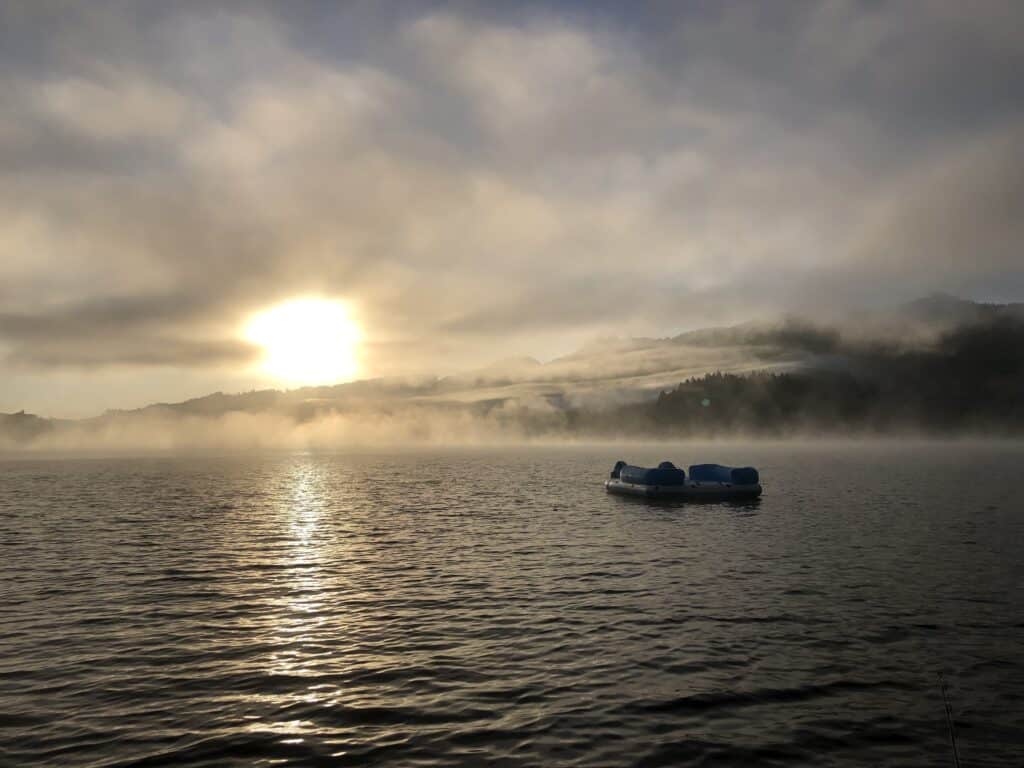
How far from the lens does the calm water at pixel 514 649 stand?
51.2 feet

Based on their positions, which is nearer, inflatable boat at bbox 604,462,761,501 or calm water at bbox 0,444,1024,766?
calm water at bbox 0,444,1024,766

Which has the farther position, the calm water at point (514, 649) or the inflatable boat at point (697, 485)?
the inflatable boat at point (697, 485)

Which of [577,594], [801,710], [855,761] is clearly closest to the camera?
[855,761]

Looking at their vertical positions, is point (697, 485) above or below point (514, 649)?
below

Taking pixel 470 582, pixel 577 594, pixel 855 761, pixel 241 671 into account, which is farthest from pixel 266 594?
pixel 855 761

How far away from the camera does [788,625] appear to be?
83.4ft

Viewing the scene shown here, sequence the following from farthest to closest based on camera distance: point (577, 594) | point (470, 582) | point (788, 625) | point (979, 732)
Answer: point (470, 582) → point (577, 594) → point (788, 625) → point (979, 732)

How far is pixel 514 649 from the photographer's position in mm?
22641

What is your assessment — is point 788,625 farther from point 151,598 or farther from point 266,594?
point 151,598

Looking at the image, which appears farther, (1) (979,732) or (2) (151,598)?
(2) (151,598)

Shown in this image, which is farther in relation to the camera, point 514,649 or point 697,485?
point 697,485

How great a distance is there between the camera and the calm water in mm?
15602

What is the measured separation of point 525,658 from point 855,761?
1006cm

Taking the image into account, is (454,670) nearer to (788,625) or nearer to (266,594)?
Answer: (788,625)
